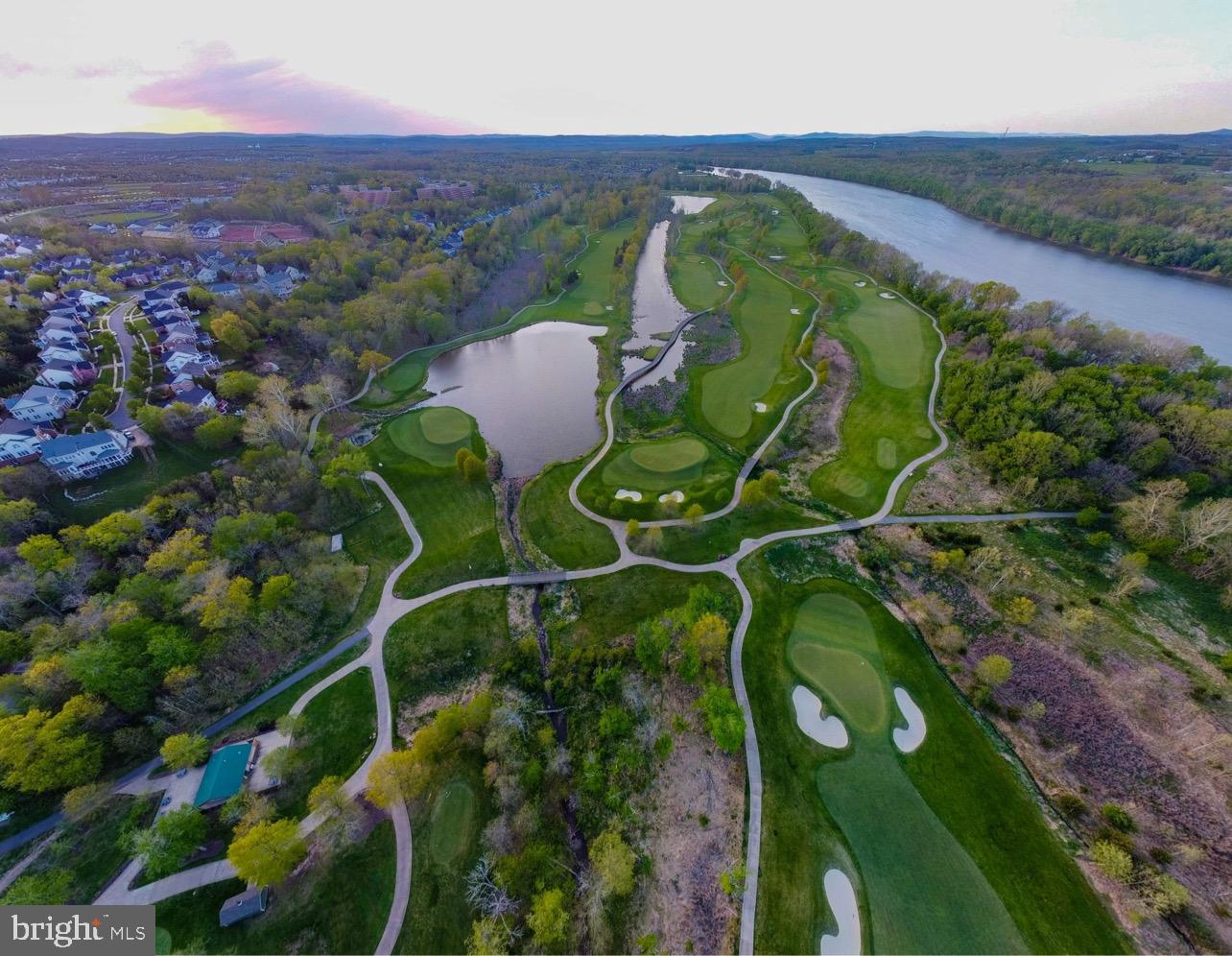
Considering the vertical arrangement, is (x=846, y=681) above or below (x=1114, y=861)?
below

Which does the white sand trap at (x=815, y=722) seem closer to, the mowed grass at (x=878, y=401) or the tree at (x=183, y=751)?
the mowed grass at (x=878, y=401)

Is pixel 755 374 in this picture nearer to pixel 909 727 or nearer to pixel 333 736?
pixel 909 727

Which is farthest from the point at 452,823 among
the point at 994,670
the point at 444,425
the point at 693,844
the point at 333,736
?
the point at 444,425

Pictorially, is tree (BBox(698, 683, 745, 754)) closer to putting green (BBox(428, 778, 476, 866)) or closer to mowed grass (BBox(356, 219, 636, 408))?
putting green (BBox(428, 778, 476, 866))

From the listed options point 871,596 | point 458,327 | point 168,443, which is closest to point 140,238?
point 458,327

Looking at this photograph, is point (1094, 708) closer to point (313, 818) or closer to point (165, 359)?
point (313, 818)

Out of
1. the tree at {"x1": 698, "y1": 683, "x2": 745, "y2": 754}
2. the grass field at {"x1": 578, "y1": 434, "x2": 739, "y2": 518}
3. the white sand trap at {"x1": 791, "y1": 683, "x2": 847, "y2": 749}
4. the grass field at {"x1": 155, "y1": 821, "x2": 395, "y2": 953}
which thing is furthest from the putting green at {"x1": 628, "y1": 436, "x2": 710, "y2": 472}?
the grass field at {"x1": 155, "y1": 821, "x2": 395, "y2": 953}
